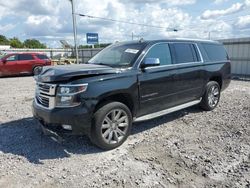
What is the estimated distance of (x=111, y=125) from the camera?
13.8 ft

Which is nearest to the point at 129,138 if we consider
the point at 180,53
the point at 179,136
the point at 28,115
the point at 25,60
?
the point at 179,136

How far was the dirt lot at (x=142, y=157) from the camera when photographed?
3.29m

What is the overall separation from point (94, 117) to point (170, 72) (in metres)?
2.04

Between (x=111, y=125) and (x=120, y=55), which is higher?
(x=120, y=55)

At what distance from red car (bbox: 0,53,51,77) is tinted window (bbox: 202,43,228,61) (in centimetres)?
1236

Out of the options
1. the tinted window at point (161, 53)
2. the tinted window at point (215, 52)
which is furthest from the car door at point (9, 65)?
the tinted window at point (161, 53)

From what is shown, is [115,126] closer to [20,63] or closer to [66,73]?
[66,73]

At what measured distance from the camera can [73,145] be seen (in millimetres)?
4387

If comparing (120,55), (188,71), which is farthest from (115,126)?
(188,71)

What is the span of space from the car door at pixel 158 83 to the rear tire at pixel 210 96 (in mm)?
1435

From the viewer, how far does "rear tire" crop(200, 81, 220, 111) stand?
6.36 meters

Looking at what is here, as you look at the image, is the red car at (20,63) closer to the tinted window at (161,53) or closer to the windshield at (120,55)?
the windshield at (120,55)

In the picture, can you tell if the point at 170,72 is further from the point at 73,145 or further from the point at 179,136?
the point at 73,145

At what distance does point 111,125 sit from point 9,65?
14.4 metres
